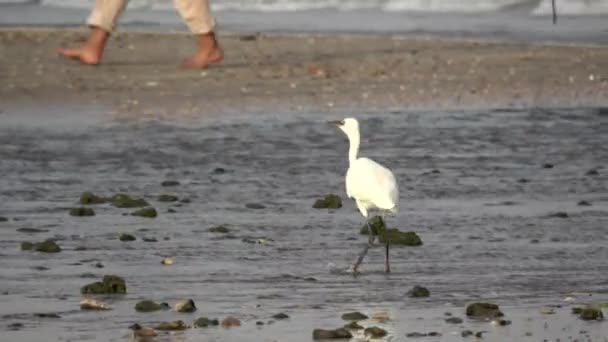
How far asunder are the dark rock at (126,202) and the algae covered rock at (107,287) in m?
2.88

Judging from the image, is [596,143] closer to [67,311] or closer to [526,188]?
[526,188]

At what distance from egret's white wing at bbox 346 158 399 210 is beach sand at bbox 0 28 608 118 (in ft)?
18.8

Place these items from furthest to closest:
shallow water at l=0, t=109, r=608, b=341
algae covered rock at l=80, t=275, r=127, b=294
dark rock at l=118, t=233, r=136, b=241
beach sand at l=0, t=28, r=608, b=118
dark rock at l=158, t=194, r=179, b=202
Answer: beach sand at l=0, t=28, r=608, b=118 < dark rock at l=158, t=194, r=179, b=202 < dark rock at l=118, t=233, r=136, b=241 < algae covered rock at l=80, t=275, r=127, b=294 < shallow water at l=0, t=109, r=608, b=341

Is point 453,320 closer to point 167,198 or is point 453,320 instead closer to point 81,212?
point 81,212

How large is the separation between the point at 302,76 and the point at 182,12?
125cm

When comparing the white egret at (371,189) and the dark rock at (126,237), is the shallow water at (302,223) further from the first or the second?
the white egret at (371,189)

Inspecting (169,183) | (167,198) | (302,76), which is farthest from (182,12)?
(167,198)

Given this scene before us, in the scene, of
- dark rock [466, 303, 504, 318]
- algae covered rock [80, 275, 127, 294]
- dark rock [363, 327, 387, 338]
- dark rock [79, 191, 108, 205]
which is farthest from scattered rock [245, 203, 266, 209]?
dark rock [363, 327, 387, 338]

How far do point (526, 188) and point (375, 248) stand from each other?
249 cm

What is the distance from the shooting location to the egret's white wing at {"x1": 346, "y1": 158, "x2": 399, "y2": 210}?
11.8 metres

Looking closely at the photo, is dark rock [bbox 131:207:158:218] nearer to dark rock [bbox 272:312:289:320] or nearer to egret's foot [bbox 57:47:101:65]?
dark rock [bbox 272:312:289:320]

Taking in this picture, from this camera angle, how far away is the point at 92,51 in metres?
19.5

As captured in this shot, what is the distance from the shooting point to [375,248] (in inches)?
471

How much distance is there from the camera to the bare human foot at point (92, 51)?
19.4m
